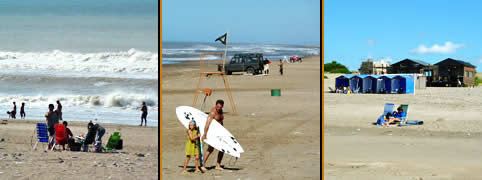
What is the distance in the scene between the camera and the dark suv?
7984 mm

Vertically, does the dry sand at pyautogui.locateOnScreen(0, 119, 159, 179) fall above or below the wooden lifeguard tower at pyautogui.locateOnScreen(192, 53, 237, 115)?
below

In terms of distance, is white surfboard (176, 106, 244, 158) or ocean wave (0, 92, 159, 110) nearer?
white surfboard (176, 106, 244, 158)

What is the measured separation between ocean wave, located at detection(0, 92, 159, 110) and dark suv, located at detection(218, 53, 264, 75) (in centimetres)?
205

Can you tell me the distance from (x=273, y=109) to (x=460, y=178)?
151 inches

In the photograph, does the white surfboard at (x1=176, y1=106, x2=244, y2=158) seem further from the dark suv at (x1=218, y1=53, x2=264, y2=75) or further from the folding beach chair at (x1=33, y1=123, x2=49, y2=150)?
the dark suv at (x1=218, y1=53, x2=264, y2=75)

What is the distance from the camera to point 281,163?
563 cm

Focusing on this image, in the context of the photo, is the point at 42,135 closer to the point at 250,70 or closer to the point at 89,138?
the point at 89,138

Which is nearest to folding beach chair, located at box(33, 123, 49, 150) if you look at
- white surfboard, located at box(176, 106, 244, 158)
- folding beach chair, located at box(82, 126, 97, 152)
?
folding beach chair, located at box(82, 126, 97, 152)

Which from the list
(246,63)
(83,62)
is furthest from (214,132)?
(83,62)

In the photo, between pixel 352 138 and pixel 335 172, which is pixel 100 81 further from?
pixel 335 172

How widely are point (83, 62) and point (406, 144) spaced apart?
22.3 ft

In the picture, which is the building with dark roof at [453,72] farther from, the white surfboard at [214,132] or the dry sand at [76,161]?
the white surfboard at [214,132]

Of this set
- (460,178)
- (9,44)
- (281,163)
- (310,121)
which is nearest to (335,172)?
(281,163)

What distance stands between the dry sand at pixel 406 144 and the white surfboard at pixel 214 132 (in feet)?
4.92
